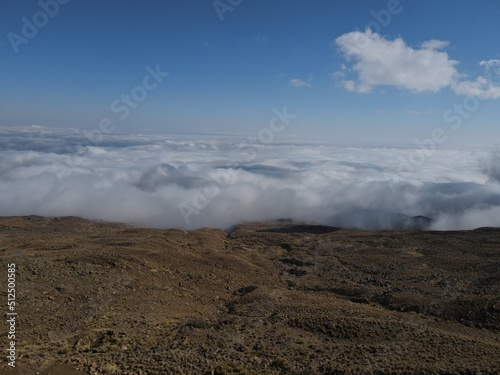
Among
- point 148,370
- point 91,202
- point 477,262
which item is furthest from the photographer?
point 91,202

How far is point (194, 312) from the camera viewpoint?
1989 centimetres

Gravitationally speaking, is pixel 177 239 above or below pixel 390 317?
below

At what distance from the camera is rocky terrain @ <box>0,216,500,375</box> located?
1344 cm

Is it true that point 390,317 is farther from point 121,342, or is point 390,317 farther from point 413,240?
point 413,240

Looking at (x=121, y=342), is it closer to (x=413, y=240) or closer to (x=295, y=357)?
(x=295, y=357)

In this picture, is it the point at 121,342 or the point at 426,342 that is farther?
the point at 426,342

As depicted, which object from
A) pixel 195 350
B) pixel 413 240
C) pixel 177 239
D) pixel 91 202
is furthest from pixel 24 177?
pixel 195 350

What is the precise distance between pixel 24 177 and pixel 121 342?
137 metres

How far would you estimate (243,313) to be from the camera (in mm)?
19922

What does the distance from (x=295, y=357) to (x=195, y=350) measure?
155 inches

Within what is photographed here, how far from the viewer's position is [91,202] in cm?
9069

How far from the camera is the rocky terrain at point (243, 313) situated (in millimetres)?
13438

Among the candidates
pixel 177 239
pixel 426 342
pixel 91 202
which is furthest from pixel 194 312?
pixel 91 202

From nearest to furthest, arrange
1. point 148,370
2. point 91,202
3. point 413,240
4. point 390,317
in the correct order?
point 148,370
point 390,317
point 413,240
point 91,202
